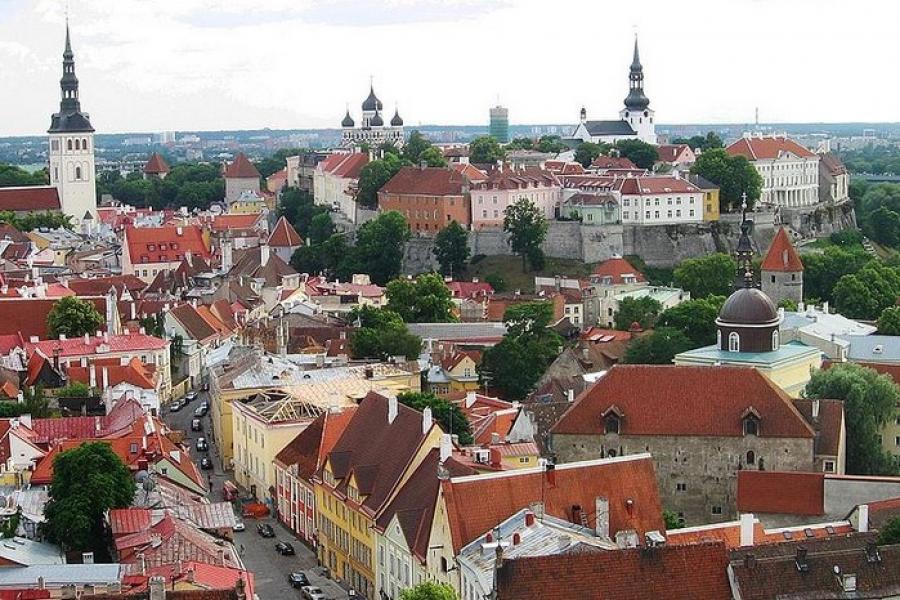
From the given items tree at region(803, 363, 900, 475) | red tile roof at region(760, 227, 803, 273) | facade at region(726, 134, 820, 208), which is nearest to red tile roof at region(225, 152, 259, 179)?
facade at region(726, 134, 820, 208)

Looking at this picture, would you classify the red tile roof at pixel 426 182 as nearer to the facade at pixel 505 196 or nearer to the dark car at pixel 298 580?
the facade at pixel 505 196

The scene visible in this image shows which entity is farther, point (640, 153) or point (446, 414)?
point (640, 153)

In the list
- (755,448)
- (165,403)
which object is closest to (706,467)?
(755,448)

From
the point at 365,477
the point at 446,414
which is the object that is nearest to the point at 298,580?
the point at 365,477

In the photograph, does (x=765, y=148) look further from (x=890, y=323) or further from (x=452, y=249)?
(x=890, y=323)

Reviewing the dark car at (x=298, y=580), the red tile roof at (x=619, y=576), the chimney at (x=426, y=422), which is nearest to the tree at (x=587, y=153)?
the chimney at (x=426, y=422)

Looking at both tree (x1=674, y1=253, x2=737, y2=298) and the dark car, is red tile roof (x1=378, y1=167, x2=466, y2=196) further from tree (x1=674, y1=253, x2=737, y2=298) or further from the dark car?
the dark car
